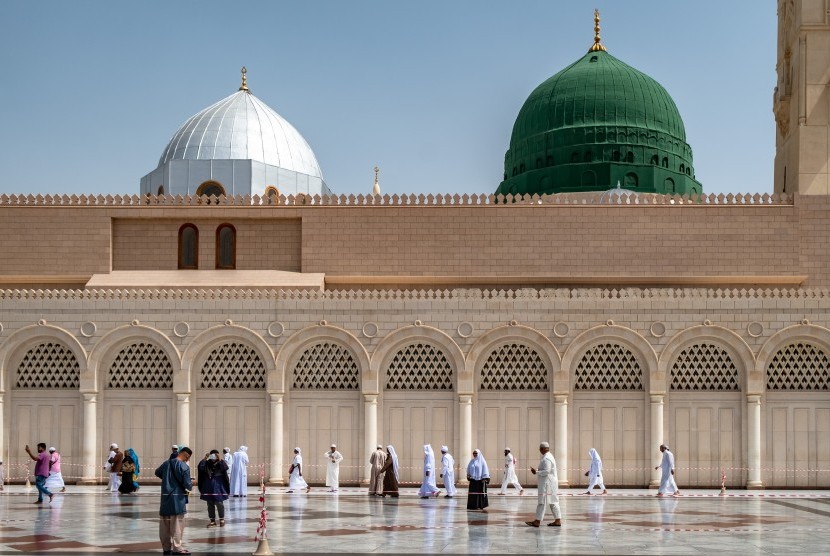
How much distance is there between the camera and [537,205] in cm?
2880

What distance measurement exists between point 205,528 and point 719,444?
12497 mm

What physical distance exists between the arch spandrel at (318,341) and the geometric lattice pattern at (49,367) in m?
4.37

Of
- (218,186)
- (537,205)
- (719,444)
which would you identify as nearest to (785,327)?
(719,444)

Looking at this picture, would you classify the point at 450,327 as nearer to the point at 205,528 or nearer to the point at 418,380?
the point at 418,380

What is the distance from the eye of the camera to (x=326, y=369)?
86.3 ft

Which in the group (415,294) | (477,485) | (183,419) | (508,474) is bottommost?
(508,474)

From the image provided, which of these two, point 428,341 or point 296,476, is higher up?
point 428,341

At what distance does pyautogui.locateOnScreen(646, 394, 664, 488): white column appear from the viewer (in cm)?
2561

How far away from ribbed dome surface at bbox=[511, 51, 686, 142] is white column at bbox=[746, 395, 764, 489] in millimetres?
16354

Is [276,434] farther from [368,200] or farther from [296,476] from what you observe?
[368,200]

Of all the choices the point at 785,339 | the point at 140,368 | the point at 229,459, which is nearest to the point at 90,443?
the point at 140,368

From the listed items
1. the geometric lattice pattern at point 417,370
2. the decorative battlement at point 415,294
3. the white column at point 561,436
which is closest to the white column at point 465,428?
the geometric lattice pattern at point 417,370

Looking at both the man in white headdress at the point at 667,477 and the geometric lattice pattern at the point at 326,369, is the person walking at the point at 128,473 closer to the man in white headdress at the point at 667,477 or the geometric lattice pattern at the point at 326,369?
the geometric lattice pattern at the point at 326,369

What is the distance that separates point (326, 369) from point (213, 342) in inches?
96.4
